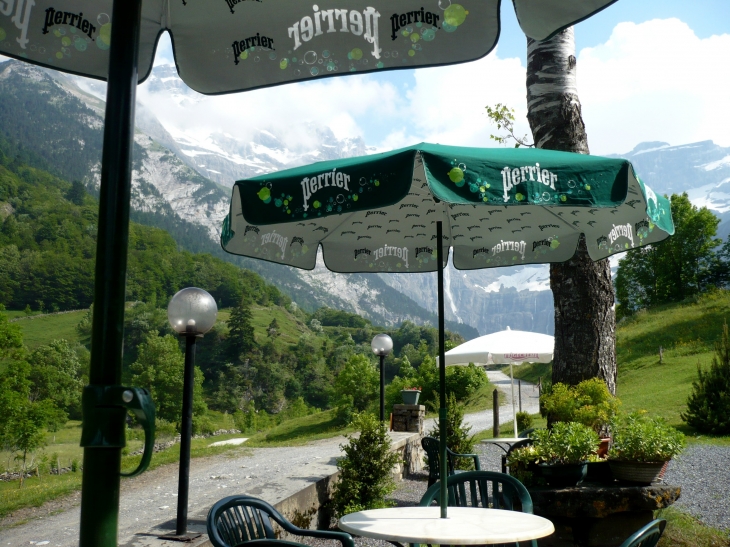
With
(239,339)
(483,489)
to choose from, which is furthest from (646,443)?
(239,339)

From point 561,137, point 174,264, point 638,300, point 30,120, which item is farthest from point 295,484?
point 30,120

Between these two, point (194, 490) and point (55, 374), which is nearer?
point (194, 490)

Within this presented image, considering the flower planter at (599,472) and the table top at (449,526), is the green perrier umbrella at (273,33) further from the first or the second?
the flower planter at (599,472)

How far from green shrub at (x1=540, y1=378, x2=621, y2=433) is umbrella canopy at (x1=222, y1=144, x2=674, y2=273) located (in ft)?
4.17

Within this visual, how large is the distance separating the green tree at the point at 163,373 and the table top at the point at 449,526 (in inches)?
2522

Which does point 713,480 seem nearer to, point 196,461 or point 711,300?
point 196,461

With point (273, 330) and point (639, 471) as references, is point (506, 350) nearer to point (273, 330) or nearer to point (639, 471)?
point (639, 471)

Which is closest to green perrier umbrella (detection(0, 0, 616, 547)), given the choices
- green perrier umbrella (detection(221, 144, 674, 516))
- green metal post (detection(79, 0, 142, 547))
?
green metal post (detection(79, 0, 142, 547))

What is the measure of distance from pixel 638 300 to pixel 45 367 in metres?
55.9

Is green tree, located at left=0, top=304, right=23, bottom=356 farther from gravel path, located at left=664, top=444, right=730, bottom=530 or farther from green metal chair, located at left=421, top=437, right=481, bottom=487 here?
gravel path, located at left=664, top=444, right=730, bottom=530

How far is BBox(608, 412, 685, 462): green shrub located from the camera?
11.8 ft

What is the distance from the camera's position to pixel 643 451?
3.59m

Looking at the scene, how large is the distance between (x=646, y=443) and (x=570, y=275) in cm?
165

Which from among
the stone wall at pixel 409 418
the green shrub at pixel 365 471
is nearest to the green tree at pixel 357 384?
the stone wall at pixel 409 418
